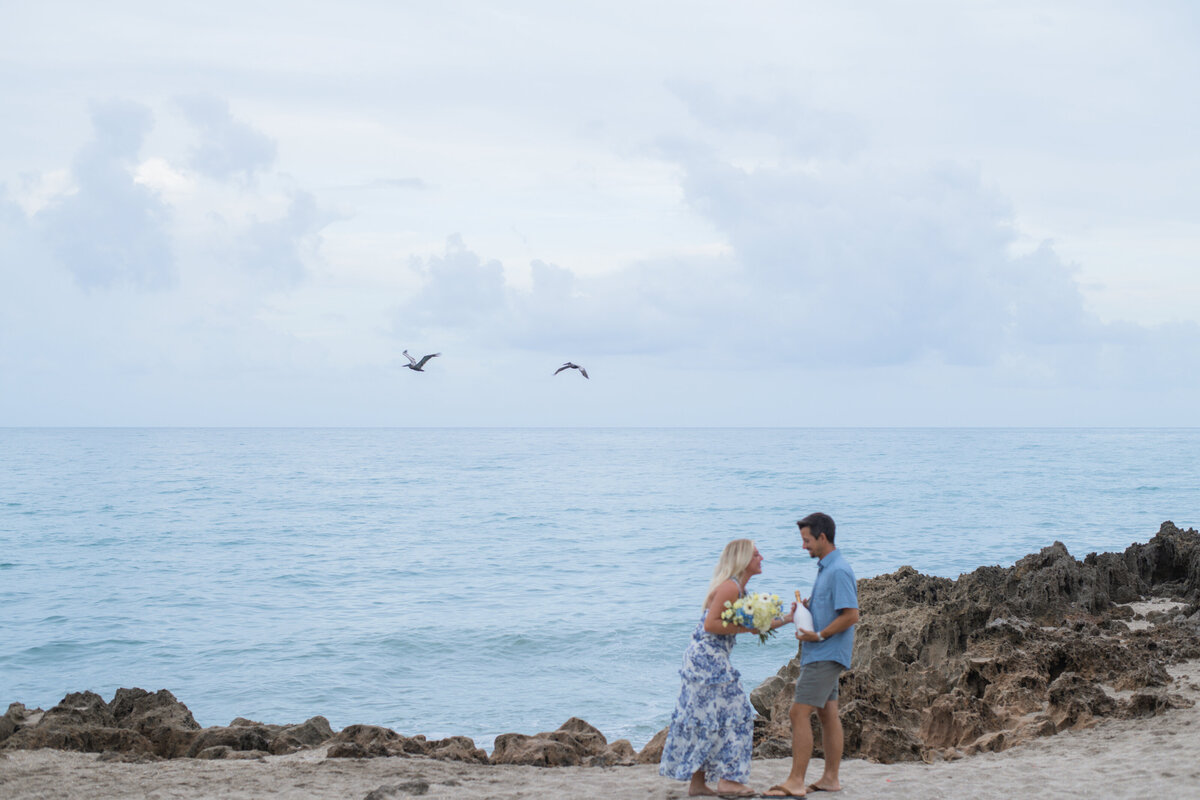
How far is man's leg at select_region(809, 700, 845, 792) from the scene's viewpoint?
6.52m

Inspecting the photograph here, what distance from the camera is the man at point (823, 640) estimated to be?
20.5 feet

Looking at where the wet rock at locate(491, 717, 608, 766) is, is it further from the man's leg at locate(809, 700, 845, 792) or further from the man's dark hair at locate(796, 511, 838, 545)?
the man's dark hair at locate(796, 511, 838, 545)

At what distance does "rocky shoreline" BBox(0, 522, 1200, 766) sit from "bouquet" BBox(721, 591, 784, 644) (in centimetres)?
279

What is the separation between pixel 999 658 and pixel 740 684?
5.07m

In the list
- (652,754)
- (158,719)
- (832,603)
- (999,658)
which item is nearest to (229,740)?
(158,719)

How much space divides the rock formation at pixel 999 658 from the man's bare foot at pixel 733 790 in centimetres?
188

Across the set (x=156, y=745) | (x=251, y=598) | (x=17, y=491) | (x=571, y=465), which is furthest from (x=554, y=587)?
(x=571, y=465)

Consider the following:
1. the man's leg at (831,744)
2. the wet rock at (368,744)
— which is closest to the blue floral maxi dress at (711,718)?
the man's leg at (831,744)

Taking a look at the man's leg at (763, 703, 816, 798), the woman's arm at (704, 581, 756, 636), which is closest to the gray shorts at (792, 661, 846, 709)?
the man's leg at (763, 703, 816, 798)

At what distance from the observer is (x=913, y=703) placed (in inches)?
375

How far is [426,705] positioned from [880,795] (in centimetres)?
893

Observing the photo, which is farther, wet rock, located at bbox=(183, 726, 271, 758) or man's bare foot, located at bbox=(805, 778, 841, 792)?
wet rock, located at bbox=(183, 726, 271, 758)

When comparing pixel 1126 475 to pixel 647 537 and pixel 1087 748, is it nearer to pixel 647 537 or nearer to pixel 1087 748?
pixel 647 537

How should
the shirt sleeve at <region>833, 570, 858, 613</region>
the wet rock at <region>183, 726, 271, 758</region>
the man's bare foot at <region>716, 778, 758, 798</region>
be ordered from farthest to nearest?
1. the wet rock at <region>183, 726, 271, 758</region>
2. the man's bare foot at <region>716, 778, 758, 798</region>
3. the shirt sleeve at <region>833, 570, 858, 613</region>
